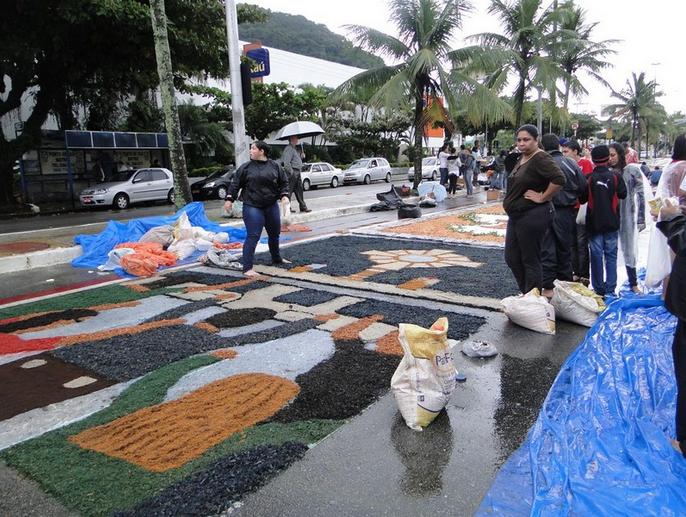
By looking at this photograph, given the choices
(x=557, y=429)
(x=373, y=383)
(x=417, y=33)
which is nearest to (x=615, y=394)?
(x=557, y=429)

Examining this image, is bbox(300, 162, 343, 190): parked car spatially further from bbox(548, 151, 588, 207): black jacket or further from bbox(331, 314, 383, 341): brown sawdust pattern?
bbox(331, 314, 383, 341): brown sawdust pattern

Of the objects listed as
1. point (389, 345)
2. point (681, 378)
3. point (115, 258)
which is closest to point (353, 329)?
point (389, 345)

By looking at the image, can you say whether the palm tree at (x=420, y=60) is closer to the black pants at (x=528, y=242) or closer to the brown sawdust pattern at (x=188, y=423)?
the black pants at (x=528, y=242)

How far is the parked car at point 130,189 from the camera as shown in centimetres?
1927

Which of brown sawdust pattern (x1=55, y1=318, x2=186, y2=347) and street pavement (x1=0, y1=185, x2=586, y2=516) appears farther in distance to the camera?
brown sawdust pattern (x1=55, y1=318, x2=186, y2=347)

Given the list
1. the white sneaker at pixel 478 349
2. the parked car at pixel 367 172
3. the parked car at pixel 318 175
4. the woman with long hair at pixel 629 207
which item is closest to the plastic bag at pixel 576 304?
the white sneaker at pixel 478 349

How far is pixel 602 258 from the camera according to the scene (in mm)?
5906

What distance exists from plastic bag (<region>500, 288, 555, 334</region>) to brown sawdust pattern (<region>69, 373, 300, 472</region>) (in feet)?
7.36

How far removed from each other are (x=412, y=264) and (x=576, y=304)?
316cm

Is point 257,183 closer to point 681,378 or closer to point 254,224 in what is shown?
point 254,224

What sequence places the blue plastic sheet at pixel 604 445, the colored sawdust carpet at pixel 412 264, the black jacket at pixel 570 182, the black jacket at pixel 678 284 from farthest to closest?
the colored sawdust carpet at pixel 412 264 < the black jacket at pixel 570 182 < the black jacket at pixel 678 284 < the blue plastic sheet at pixel 604 445

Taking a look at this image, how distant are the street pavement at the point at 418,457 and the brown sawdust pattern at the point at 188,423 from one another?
1.47ft

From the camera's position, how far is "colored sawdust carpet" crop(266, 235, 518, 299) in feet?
21.5

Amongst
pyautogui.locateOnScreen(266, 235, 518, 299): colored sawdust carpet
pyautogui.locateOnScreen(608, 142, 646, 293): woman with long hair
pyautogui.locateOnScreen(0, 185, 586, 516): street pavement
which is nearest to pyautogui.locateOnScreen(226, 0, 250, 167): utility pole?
pyautogui.locateOnScreen(266, 235, 518, 299): colored sawdust carpet
